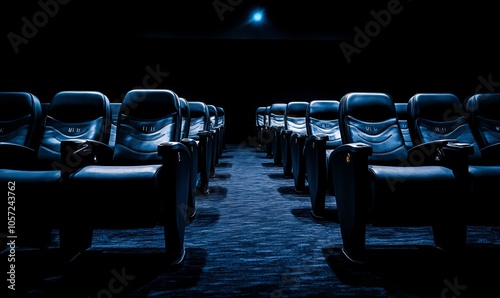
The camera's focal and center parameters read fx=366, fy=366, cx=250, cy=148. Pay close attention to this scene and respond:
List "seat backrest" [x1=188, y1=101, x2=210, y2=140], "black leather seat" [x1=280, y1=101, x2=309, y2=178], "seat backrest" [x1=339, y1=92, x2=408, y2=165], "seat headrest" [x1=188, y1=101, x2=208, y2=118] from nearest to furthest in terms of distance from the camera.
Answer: "seat backrest" [x1=339, y1=92, x2=408, y2=165] → "black leather seat" [x1=280, y1=101, x2=309, y2=178] → "seat backrest" [x1=188, y1=101, x2=210, y2=140] → "seat headrest" [x1=188, y1=101, x2=208, y2=118]

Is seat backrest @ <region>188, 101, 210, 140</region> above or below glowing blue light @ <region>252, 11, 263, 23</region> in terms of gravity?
below

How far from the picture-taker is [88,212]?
184 centimetres

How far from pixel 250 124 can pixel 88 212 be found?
367 inches

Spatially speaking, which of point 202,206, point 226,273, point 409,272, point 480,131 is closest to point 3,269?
point 226,273

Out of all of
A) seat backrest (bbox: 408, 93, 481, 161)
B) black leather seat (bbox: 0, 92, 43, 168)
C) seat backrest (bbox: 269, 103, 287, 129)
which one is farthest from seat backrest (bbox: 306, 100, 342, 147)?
seat backrest (bbox: 269, 103, 287, 129)

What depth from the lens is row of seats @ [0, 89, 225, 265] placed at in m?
1.83

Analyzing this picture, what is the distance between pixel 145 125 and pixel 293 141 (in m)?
1.88

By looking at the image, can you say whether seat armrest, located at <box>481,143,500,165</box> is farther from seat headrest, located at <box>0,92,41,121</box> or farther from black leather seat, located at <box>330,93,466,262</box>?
seat headrest, located at <box>0,92,41,121</box>

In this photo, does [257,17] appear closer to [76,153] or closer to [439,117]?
[439,117]

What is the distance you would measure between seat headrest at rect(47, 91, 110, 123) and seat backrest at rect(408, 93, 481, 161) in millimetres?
2363

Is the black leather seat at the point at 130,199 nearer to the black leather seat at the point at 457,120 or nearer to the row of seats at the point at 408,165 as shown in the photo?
the row of seats at the point at 408,165

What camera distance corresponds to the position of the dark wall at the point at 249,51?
6.69 metres

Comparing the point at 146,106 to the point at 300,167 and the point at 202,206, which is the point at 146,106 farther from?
the point at 300,167

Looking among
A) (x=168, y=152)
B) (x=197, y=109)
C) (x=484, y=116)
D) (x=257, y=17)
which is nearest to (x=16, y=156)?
(x=168, y=152)
